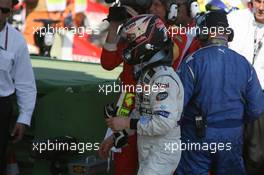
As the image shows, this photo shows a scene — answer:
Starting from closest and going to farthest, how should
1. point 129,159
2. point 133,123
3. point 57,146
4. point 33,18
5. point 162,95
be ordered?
point 162,95 → point 133,123 → point 129,159 → point 57,146 → point 33,18

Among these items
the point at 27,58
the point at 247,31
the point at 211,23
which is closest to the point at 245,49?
the point at 247,31

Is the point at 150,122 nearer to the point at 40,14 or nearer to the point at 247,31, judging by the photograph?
the point at 247,31

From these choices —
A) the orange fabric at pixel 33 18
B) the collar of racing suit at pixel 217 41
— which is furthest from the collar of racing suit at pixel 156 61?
the orange fabric at pixel 33 18

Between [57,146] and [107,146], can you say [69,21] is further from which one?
[107,146]

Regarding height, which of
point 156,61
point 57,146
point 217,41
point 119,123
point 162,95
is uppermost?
point 217,41

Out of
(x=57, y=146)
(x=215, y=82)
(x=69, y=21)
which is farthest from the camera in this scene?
(x=69, y=21)

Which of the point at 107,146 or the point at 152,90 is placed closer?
the point at 152,90

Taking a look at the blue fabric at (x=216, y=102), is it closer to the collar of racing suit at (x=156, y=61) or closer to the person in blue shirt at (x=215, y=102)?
the person in blue shirt at (x=215, y=102)

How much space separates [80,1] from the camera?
12.6m

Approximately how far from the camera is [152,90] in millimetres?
3021

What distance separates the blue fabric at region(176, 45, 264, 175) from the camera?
130 inches

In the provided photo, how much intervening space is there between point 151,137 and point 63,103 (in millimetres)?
1067

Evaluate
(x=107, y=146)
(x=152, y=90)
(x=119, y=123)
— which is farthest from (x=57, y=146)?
(x=152, y=90)

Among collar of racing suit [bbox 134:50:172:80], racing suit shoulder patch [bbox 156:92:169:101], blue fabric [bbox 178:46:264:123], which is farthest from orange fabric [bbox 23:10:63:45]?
racing suit shoulder patch [bbox 156:92:169:101]
